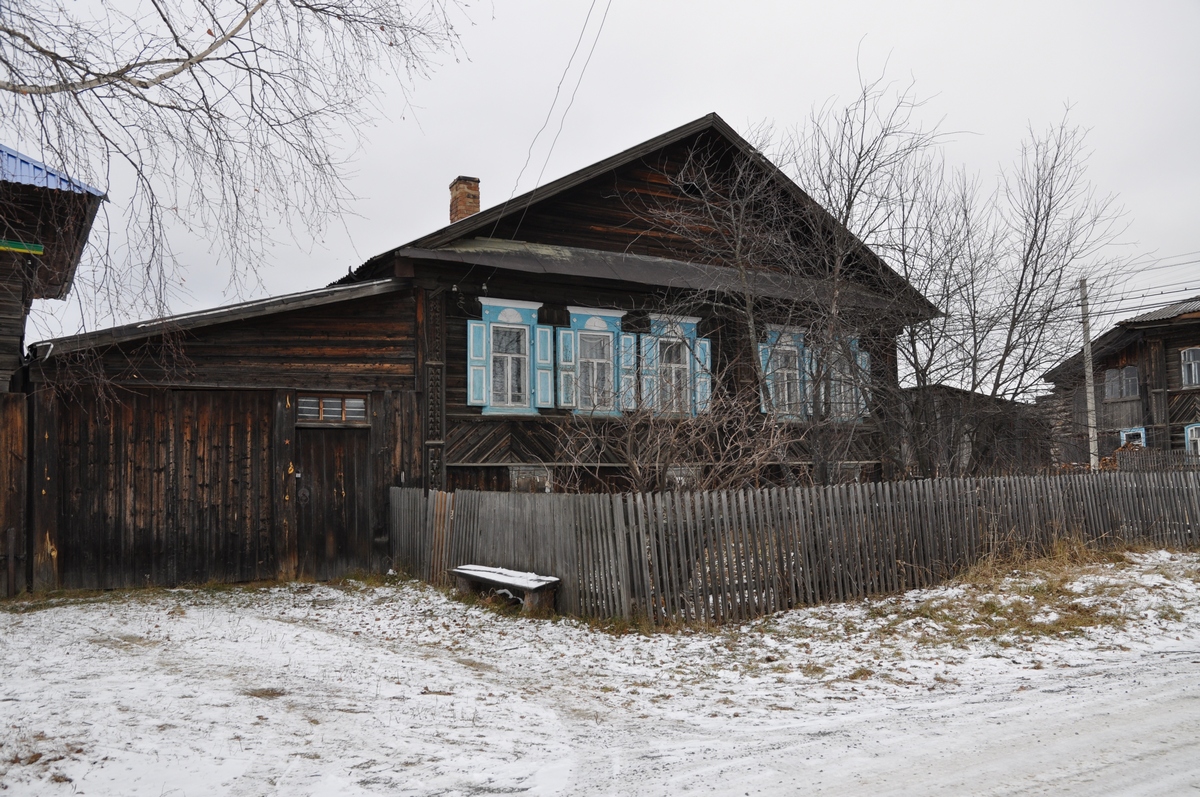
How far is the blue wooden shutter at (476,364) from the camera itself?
12.8 m

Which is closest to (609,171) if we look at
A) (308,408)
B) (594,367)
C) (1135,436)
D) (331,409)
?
(594,367)

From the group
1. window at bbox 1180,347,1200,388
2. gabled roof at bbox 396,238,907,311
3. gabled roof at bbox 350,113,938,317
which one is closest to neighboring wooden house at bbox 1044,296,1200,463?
window at bbox 1180,347,1200,388

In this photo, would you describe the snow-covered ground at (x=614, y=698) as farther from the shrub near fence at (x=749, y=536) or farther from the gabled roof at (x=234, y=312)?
the gabled roof at (x=234, y=312)

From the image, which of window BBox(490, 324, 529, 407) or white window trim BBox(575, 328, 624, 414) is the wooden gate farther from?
white window trim BBox(575, 328, 624, 414)

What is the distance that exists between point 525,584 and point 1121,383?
101 ft

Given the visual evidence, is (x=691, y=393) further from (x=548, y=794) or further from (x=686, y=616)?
(x=548, y=794)

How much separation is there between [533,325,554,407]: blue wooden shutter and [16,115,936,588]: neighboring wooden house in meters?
0.04

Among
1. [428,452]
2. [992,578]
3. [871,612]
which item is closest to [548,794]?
[871,612]

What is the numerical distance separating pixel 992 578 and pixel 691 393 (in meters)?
6.05

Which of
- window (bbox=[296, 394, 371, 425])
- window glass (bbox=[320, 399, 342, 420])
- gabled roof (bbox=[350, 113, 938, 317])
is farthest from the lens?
gabled roof (bbox=[350, 113, 938, 317])

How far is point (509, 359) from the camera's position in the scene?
13.3 meters

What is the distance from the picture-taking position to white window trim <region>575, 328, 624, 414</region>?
532 inches

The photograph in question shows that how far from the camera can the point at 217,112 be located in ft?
16.4

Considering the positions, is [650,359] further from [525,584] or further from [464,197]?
[525,584]
